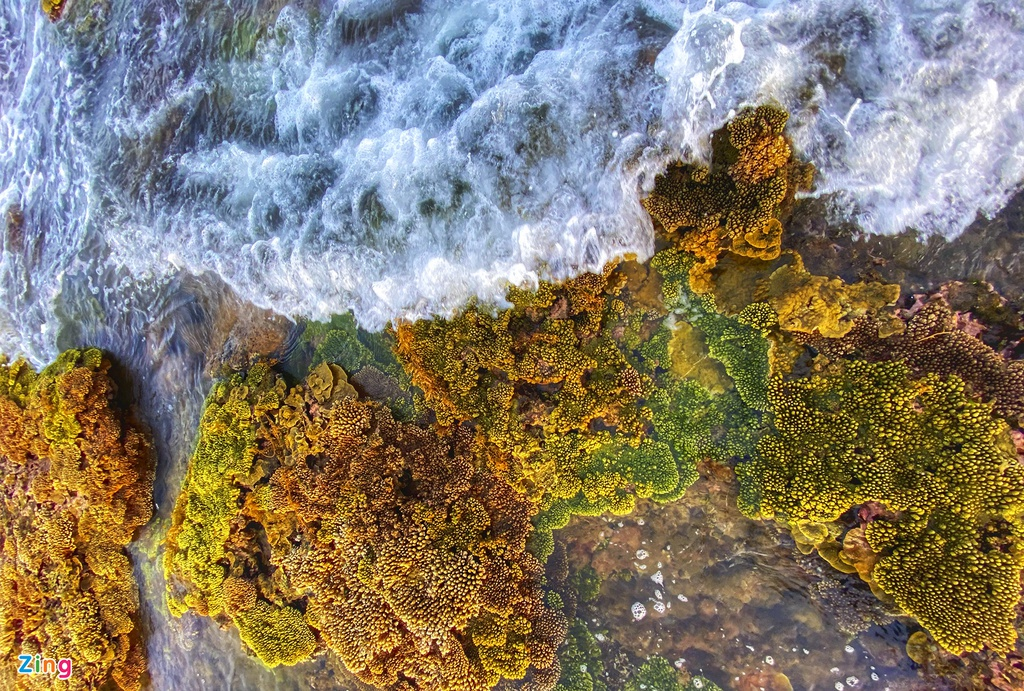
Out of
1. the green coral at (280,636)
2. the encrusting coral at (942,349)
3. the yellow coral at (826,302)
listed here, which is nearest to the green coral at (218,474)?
the green coral at (280,636)

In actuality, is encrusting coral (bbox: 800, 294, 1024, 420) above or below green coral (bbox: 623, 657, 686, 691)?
above

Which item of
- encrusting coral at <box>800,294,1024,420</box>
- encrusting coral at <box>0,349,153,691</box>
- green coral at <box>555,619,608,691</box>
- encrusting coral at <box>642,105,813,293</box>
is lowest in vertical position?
encrusting coral at <box>0,349,153,691</box>

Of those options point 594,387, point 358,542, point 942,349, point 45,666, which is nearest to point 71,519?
point 45,666

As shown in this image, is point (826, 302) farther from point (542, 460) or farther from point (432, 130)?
point (432, 130)

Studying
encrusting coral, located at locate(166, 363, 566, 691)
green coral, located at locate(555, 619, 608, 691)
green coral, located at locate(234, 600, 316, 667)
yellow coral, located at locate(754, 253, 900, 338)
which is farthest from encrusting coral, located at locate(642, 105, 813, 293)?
green coral, located at locate(234, 600, 316, 667)

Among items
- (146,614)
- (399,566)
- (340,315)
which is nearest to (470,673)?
(399,566)

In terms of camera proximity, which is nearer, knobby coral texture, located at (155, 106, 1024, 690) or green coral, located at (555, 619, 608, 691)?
knobby coral texture, located at (155, 106, 1024, 690)

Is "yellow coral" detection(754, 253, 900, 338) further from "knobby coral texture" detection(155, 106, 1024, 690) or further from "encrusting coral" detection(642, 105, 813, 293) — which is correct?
"encrusting coral" detection(642, 105, 813, 293)
